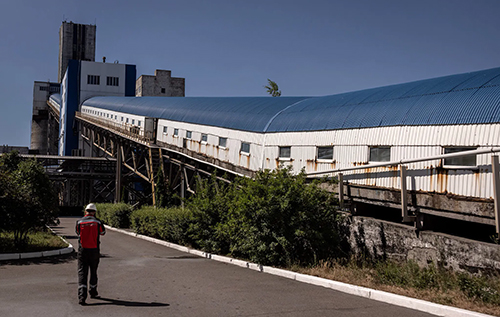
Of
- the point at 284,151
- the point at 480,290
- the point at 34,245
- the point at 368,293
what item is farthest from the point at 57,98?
the point at 480,290

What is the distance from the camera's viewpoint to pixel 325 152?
18.8 m

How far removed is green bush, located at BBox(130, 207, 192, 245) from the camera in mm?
18031

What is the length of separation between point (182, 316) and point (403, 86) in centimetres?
1416

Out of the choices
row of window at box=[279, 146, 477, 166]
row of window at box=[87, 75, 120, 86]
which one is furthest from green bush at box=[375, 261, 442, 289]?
row of window at box=[87, 75, 120, 86]

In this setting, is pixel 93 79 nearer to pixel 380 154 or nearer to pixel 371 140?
pixel 371 140

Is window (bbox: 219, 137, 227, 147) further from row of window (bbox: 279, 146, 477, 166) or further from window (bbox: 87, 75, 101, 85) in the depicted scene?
window (bbox: 87, 75, 101, 85)

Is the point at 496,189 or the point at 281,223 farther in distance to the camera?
the point at 281,223

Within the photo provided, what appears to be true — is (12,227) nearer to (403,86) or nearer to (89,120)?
(403,86)

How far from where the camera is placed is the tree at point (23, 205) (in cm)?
1504

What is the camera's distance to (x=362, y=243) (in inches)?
559

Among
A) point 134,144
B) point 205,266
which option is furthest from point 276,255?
point 134,144

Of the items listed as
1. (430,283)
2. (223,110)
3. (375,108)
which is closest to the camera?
(430,283)

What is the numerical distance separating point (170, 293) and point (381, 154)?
945 cm

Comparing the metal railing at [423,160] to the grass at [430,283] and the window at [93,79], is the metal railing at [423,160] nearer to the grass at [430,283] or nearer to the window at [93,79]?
the grass at [430,283]
